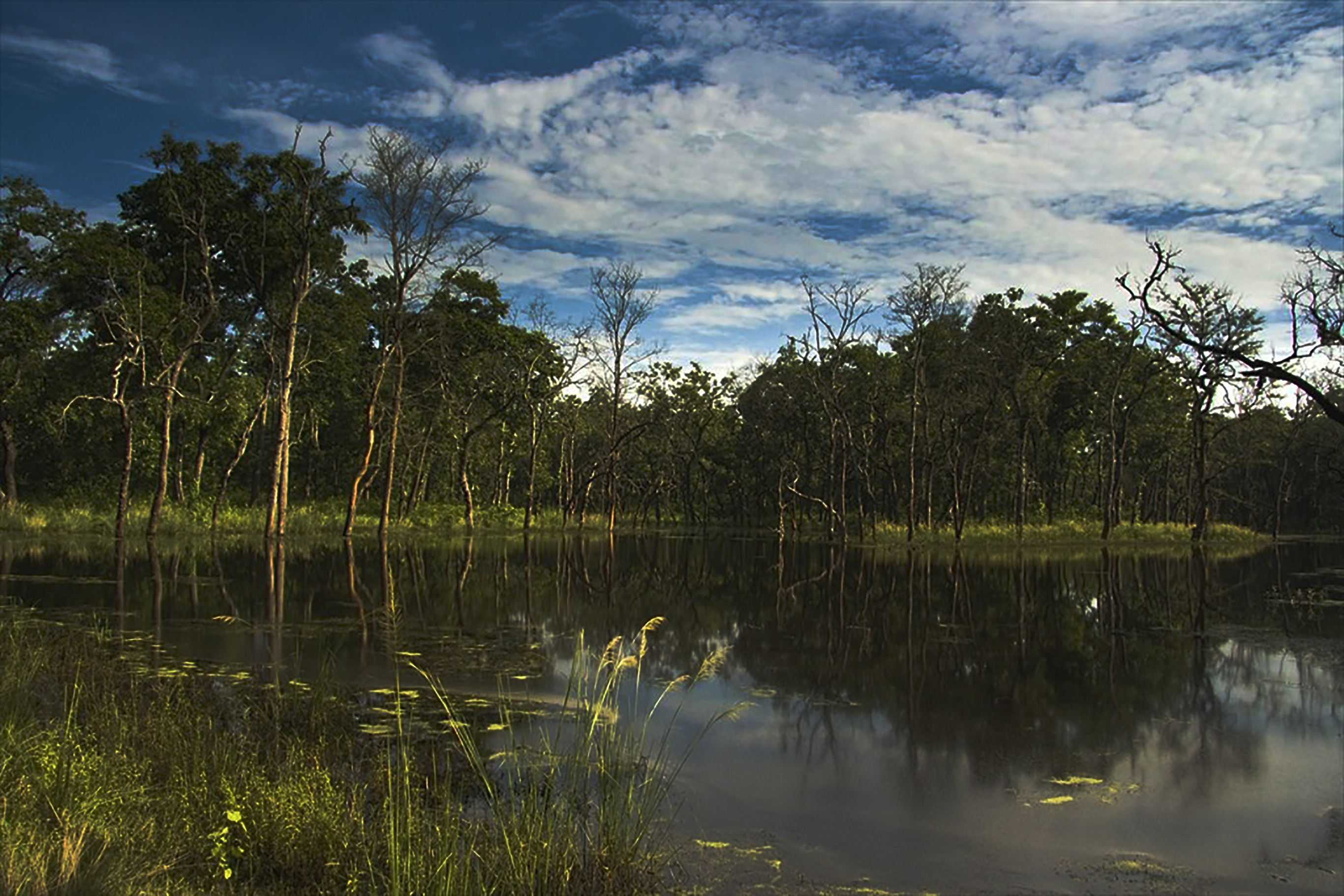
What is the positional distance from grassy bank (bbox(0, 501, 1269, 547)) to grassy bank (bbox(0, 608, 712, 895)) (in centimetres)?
2837

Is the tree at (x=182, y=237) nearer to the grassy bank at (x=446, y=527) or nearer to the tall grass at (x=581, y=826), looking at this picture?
the grassy bank at (x=446, y=527)

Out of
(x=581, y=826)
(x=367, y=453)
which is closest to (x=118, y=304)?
(x=367, y=453)

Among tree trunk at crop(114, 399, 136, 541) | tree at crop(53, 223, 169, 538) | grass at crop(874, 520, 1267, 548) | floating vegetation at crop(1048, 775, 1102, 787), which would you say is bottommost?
floating vegetation at crop(1048, 775, 1102, 787)

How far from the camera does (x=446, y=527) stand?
42.8m

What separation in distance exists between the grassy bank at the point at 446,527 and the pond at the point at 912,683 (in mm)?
6360

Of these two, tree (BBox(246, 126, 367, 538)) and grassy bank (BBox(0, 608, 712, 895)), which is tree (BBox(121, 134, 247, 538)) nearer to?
tree (BBox(246, 126, 367, 538))

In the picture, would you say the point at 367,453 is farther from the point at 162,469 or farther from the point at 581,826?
the point at 581,826

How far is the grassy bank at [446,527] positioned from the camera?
32.2 meters

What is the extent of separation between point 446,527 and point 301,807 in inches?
1514

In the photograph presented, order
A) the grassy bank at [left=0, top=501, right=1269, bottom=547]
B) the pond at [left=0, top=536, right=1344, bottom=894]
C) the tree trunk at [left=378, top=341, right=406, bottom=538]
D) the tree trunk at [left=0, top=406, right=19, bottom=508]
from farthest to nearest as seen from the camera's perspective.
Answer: the tree trunk at [left=378, top=341, right=406, bottom=538], the tree trunk at [left=0, top=406, right=19, bottom=508], the grassy bank at [left=0, top=501, right=1269, bottom=547], the pond at [left=0, top=536, right=1344, bottom=894]

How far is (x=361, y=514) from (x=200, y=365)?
950 cm

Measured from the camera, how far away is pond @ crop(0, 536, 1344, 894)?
617cm

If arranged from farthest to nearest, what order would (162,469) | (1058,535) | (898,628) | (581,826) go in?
(1058,535) → (162,469) → (898,628) → (581,826)

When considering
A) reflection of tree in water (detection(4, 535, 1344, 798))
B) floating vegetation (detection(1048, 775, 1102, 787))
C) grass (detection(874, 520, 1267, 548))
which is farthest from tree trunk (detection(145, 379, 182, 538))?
floating vegetation (detection(1048, 775, 1102, 787))
